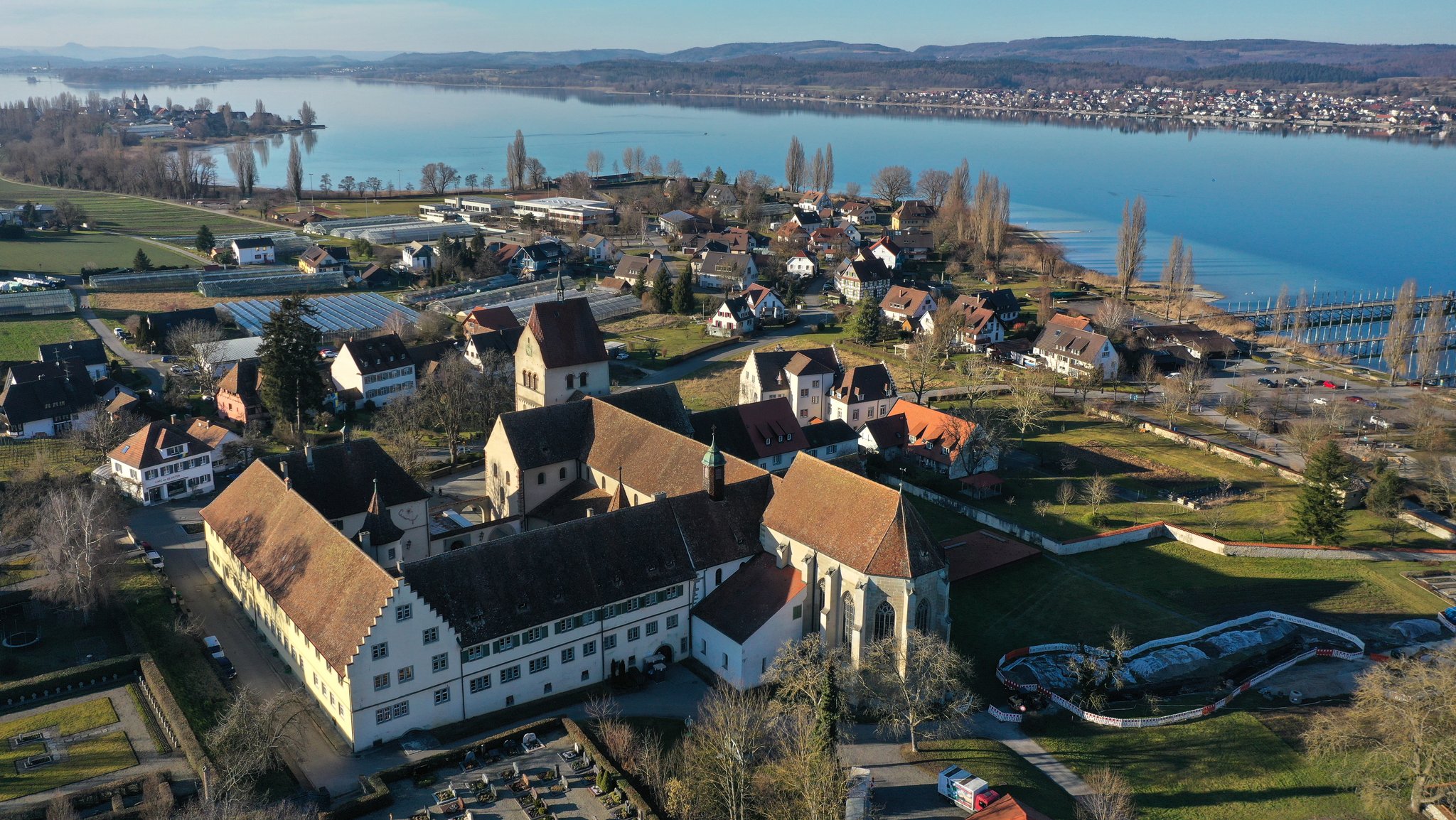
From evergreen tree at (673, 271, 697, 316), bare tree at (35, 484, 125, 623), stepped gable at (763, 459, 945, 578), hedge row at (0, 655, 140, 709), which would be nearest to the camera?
hedge row at (0, 655, 140, 709)

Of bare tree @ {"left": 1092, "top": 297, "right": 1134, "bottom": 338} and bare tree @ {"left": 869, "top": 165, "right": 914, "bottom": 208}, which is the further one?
bare tree @ {"left": 869, "top": 165, "right": 914, "bottom": 208}

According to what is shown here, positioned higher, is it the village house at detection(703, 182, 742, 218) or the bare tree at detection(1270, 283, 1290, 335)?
the village house at detection(703, 182, 742, 218)

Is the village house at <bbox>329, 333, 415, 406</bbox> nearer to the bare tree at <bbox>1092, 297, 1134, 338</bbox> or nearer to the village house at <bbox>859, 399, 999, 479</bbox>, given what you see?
the village house at <bbox>859, 399, 999, 479</bbox>

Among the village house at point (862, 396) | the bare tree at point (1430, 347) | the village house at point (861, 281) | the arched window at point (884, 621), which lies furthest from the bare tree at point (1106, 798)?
the village house at point (861, 281)

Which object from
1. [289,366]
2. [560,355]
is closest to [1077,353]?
[560,355]

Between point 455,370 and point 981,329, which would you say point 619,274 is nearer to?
point 981,329

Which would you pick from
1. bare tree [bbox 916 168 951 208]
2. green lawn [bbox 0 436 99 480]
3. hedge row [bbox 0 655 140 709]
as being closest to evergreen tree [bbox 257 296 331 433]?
green lawn [bbox 0 436 99 480]

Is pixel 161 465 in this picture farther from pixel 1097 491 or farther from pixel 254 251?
pixel 254 251
